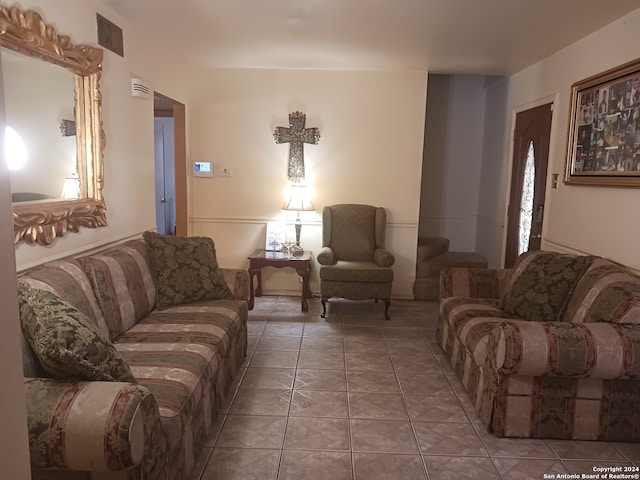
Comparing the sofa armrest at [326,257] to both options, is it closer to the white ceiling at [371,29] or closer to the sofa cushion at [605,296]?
the white ceiling at [371,29]

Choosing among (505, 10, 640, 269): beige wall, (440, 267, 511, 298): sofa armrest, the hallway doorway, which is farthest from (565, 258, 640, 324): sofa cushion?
the hallway doorway

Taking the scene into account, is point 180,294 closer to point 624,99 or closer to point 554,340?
point 554,340

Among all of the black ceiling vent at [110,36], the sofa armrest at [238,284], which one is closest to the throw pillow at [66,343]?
the sofa armrest at [238,284]

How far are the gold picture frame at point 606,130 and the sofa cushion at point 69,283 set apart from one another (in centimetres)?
311

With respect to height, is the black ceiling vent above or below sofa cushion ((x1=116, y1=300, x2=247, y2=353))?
above

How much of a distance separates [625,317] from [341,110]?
11.2ft

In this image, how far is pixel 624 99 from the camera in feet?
9.60

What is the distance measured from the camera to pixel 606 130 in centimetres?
311

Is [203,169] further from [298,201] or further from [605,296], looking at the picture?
[605,296]

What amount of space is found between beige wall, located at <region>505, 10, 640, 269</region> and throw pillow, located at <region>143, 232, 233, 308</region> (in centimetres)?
258

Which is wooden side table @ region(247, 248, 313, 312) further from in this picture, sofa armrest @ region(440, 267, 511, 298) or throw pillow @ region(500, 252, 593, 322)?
throw pillow @ region(500, 252, 593, 322)

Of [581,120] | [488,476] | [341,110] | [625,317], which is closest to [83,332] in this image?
[488,476]

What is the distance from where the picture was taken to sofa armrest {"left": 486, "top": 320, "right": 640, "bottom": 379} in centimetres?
226

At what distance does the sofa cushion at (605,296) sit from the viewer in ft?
7.77
